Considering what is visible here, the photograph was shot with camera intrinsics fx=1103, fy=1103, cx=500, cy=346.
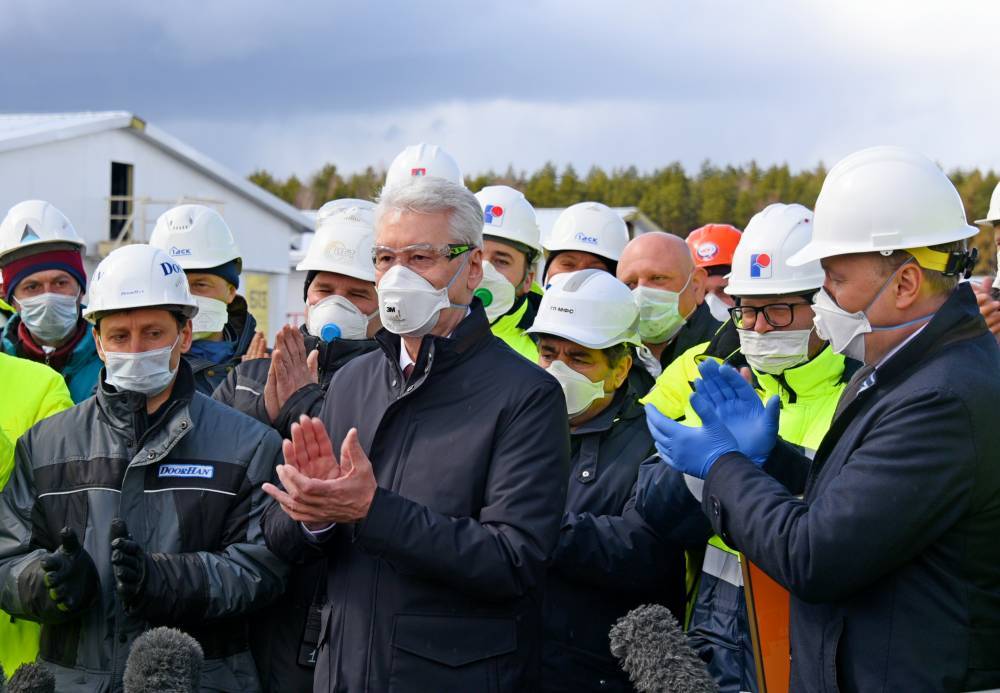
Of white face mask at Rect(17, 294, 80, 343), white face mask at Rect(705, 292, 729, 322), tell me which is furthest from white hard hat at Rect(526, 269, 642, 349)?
white face mask at Rect(705, 292, 729, 322)

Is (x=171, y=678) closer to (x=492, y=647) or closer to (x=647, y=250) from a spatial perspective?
(x=492, y=647)

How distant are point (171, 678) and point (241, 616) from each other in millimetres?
951

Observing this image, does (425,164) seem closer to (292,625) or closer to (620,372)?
(620,372)

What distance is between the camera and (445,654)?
10.3 ft

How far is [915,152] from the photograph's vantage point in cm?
324

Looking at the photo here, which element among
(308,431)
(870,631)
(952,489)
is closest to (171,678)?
(308,431)

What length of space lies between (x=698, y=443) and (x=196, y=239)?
339cm

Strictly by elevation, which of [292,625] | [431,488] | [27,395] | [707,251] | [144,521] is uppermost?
[707,251]

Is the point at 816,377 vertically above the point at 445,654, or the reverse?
the point at 816,377

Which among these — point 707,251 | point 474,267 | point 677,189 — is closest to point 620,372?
point 474,267

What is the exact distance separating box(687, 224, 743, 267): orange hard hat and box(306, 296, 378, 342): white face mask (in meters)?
3.65

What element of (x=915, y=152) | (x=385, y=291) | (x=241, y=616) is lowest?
(x=241, y=616)

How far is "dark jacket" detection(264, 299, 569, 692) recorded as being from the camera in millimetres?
3104

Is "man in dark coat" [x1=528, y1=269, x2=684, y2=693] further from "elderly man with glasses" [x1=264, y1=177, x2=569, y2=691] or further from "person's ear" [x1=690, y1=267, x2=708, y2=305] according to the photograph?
"person's ear" [x1=690, y1=267, x2=708, y2=305]
